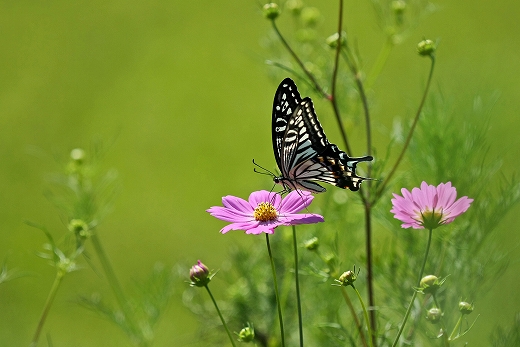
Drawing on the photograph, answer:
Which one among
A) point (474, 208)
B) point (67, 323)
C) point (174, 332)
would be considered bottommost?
point (67, 323)

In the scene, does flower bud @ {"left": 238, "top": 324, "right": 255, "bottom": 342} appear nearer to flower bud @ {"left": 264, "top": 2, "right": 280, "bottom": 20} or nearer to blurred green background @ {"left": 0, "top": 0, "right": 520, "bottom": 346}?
flower bud @ {"left": 264, "top": 2, "right": 280, "bottom": 20}

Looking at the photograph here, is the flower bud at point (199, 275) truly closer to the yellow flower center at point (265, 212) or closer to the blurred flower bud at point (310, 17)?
the yellow flower center at point (265, 212)

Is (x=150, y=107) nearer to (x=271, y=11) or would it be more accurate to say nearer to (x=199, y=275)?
(x=271, y=11)

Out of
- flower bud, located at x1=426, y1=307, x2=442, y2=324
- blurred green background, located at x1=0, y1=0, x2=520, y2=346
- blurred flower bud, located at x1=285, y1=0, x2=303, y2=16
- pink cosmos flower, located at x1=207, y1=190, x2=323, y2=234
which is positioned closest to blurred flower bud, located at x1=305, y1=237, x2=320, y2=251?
pink cosmos flower, located at x1=207, y1=190, x2=323, y2=234

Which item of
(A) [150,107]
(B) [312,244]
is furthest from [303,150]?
(A) [150,107]

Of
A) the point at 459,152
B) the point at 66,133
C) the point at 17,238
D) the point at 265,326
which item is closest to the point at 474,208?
the point at 459,152

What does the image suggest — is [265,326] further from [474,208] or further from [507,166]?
[507,166]
